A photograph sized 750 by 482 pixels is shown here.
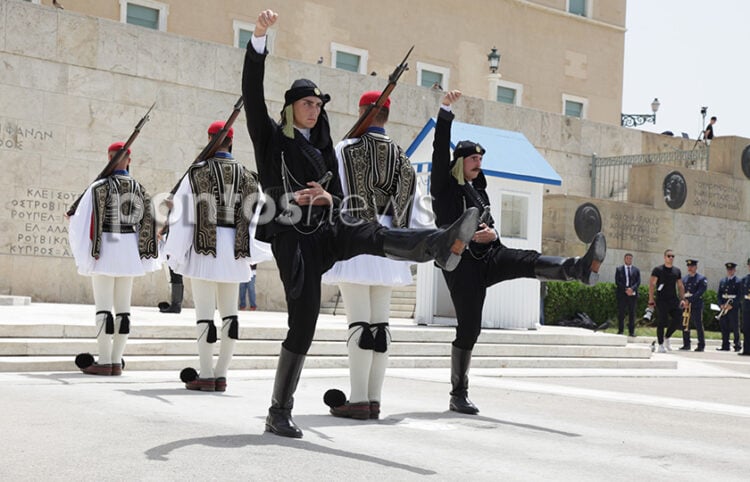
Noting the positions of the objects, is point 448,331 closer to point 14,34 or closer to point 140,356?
point 140,356

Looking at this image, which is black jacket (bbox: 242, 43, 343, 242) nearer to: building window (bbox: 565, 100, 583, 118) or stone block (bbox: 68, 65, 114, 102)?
stone block (bbox: 68, 65, 114, 102)

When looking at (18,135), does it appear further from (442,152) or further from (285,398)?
(285,398)

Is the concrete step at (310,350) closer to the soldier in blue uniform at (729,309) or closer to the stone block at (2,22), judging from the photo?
the soldier in blue uniform at (729,309)

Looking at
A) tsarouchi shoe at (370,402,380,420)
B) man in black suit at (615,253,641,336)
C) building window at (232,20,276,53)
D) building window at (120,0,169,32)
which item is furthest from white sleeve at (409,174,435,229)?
building window at (232,20,276,53)

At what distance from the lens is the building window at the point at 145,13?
3023 cm

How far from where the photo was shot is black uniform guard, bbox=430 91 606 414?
25.7 feet

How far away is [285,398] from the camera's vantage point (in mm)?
6250

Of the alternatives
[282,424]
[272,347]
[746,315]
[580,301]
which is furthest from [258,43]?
[580,301]

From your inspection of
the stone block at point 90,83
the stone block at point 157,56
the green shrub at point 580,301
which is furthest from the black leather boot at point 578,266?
the green shrub at point 580,301

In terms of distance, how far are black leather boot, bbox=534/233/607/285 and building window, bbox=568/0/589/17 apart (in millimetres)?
35454

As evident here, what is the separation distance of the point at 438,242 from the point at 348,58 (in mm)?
29353

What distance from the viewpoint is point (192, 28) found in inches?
1228

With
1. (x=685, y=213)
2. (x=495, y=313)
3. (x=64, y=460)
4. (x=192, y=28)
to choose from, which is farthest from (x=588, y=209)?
(x=64, y=460)

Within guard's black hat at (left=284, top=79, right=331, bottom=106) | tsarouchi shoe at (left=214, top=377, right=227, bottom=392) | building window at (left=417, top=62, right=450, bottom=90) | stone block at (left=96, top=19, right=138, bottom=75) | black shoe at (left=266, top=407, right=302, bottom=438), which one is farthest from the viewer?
building window at (left=417, top=62, right=450, bottom=90)
